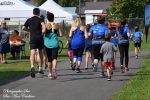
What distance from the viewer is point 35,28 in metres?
15.5

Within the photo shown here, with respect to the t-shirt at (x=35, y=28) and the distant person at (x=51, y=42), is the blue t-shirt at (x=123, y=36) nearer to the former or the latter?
the distant person at (x=51, y=42)

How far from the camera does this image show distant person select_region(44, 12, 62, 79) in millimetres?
15148

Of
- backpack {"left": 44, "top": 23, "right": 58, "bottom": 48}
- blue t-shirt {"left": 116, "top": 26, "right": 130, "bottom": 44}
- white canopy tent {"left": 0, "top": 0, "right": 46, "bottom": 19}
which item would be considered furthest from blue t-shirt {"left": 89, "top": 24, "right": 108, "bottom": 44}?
white canopy tent {"left": 0, "top": 0, "right": 46, "bottom": 19}

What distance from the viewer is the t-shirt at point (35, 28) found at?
50.6 feet

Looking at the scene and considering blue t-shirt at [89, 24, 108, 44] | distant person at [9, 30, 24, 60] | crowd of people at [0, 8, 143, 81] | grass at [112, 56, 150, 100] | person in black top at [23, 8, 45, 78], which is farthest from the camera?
distant person at [9, 30, 24, 60]

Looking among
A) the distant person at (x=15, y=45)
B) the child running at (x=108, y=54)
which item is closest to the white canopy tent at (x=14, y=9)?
the distant person at (x=15, y=45)

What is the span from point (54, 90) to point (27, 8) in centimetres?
2859

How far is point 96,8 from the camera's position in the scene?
358 ft

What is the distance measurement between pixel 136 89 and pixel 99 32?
3766mm

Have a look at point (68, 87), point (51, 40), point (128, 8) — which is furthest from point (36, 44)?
point (128, 8)

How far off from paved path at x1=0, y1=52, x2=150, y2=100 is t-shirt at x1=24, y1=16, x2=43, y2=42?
46.3 inches

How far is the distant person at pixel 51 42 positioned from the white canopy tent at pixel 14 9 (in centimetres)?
2551

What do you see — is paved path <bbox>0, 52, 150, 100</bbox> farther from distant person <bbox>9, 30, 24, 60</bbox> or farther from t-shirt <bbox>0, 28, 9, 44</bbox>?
distant person <bbox>9, 30, 24, 60</bbox>

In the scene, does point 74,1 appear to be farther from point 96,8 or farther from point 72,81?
point 72,81
